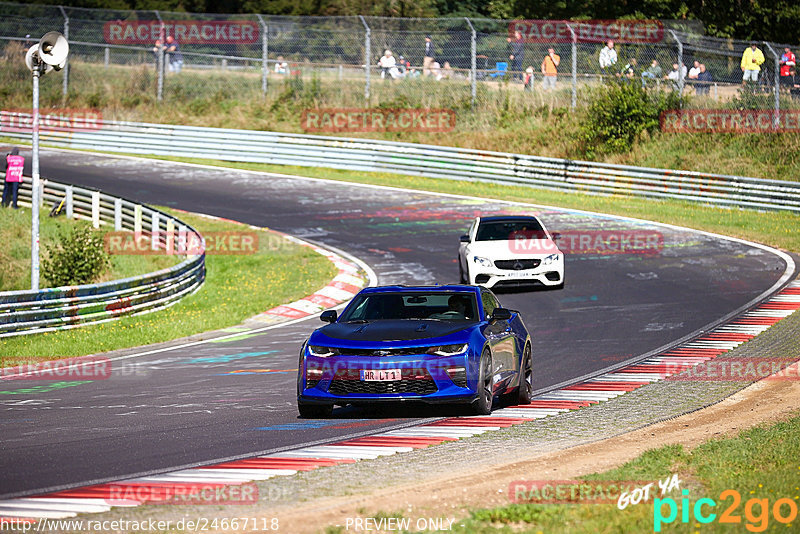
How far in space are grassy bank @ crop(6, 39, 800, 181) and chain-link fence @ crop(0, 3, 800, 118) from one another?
0.31ft

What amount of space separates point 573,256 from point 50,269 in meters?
11.5

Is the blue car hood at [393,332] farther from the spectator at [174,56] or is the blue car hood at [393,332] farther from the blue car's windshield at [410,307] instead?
the spectator at [174,56]

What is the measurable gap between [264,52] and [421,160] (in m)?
8.62

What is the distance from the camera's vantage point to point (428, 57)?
132 feet

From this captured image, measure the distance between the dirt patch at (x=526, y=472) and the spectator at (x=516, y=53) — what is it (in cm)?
2775

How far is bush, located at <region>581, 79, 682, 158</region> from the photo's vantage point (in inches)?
1490

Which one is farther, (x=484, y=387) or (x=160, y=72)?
(x=160, y=72)

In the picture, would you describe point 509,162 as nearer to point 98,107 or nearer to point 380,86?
point 380,86

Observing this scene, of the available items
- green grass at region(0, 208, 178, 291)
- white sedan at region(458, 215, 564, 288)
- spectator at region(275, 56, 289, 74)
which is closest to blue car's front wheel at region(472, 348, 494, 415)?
white sedan at region(458, 215, 564, 288)

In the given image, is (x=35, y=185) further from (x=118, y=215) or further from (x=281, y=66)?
(x=281, y=66)

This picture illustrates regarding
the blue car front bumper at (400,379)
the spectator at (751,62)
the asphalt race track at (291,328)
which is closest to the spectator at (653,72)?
the spectator at (751,62)

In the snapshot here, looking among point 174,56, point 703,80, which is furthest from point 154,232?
point 174,56

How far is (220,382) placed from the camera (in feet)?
45.5

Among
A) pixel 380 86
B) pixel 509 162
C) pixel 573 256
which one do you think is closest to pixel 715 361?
pixel 573 256
